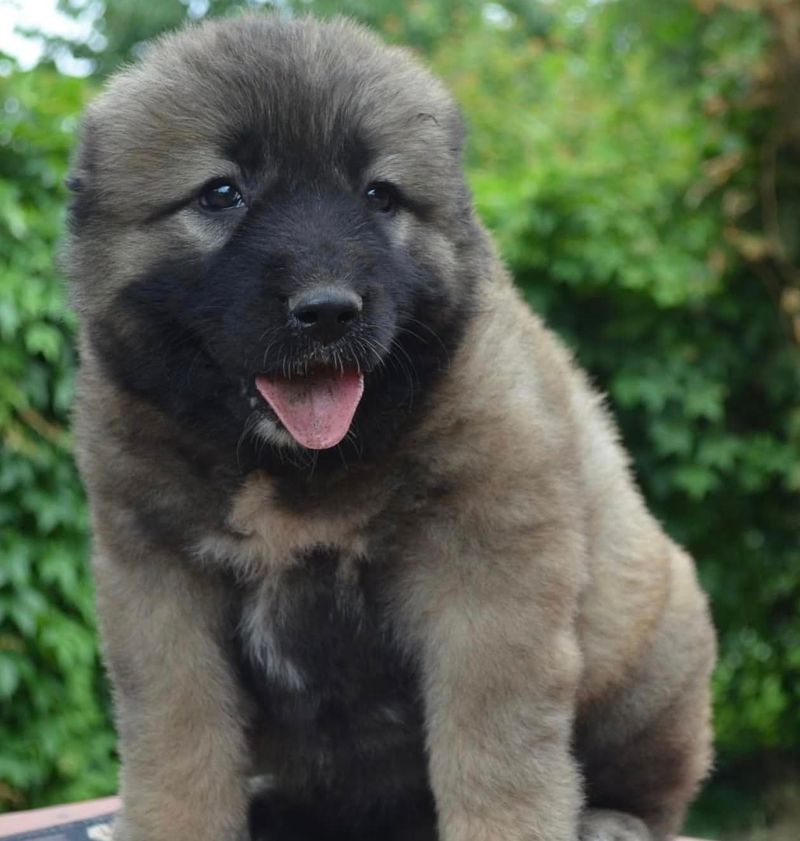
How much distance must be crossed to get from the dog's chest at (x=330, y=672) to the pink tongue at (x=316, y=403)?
0.92ft

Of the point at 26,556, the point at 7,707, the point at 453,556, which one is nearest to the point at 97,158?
the point at 453,556

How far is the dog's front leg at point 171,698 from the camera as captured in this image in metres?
2.62

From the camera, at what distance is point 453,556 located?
251cm

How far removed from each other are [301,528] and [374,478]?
17 cm

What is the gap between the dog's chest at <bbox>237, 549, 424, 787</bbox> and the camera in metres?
2.59

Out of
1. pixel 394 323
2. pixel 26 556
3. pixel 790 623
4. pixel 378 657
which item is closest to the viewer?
pixel 394 323

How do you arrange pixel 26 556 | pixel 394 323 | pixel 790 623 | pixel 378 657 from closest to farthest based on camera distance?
pixel 394 323, pixel 378 657, pixel 26 556, pixel 790 623

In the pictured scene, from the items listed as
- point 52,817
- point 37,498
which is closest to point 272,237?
point 52,817

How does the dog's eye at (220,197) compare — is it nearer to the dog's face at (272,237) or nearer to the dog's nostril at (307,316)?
the dog's face at (272,237)

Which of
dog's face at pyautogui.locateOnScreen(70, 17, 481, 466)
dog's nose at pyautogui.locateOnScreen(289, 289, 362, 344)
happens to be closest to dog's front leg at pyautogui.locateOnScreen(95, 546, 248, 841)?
dog's face at pyautogui.locateOnScreen(70, 17, 481, 466)

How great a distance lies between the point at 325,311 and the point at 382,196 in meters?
0.36

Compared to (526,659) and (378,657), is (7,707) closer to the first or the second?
(378,657)

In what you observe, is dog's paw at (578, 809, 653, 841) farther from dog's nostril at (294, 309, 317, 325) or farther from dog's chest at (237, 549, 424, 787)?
dog's nostril at (294, 309, 317, 325)

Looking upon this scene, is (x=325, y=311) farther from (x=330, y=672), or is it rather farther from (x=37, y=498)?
(x=37, y=498)
